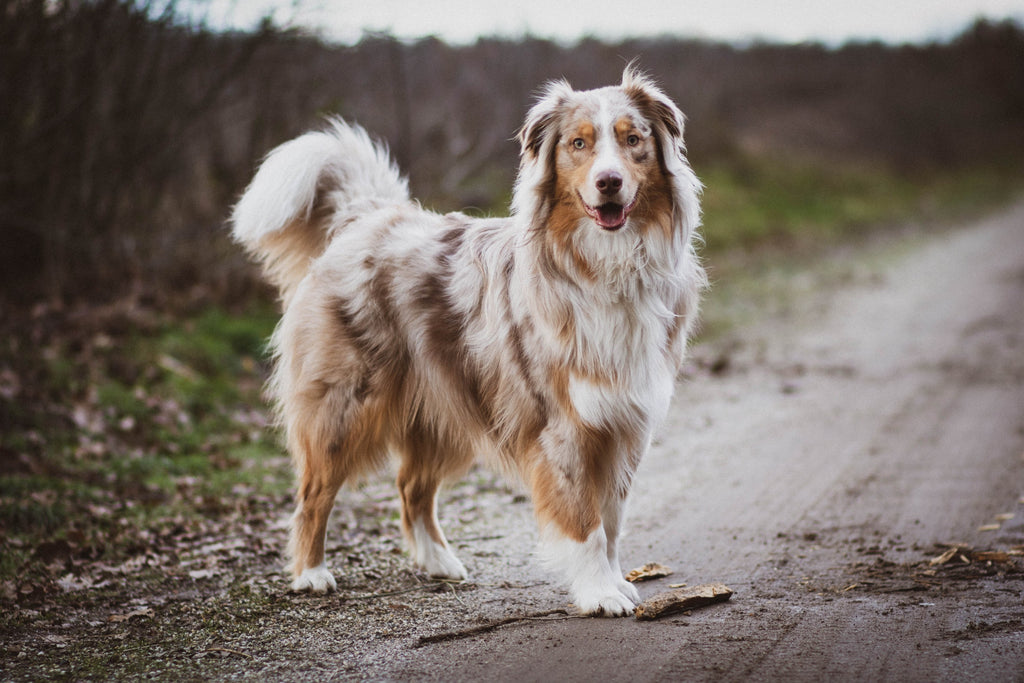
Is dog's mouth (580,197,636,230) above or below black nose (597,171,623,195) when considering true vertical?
below

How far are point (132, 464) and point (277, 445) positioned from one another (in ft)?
3.93

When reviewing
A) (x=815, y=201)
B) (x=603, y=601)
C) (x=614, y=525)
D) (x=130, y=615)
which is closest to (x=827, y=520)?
(x=614, y=525)

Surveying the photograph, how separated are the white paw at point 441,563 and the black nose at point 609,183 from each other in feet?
6.94

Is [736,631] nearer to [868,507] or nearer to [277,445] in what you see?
[868,507]

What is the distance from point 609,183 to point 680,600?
1.85m

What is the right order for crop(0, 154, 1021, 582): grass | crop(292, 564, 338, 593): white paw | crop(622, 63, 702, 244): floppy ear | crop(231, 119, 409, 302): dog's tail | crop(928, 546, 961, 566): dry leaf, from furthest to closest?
crop(0, 154, 1021, 582): grass, crop(231, 119, 409, 302): dog's tail, crop(292, 564, 338, 593): white paw, crop(928, 546, 961, 566): dry leaf, crop(622, 63, 702, 244): floppy ear

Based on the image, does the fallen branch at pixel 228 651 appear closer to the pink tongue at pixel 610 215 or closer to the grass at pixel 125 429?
the grass at pixel 125 429

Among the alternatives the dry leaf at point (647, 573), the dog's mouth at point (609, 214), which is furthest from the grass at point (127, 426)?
the dog's mouth at point (609, 214)

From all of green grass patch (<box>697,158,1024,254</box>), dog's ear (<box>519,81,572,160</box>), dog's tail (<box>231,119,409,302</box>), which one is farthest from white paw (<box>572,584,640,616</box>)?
green grass patch (<box>697,158,1024,254</box>)

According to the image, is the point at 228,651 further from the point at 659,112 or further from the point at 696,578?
the point at 659,112

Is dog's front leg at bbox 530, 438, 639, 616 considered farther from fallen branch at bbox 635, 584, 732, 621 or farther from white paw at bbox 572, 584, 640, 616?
fallen branch at bbox 635, 584, 732, 621

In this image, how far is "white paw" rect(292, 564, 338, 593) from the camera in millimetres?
4637

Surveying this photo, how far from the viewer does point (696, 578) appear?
456cm

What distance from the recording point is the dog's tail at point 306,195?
5.20 m
